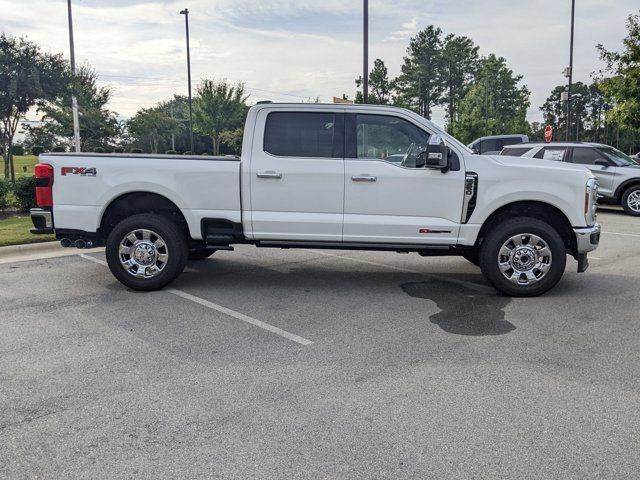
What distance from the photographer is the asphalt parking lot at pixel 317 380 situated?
9.85 ft

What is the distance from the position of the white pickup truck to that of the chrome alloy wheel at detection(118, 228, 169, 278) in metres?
0.01

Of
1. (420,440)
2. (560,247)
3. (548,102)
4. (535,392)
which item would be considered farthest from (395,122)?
(548,102)

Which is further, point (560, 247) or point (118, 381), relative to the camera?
point (560, 247)

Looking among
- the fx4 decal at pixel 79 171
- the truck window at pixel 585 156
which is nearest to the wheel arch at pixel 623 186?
the truck window at pixel 585 156

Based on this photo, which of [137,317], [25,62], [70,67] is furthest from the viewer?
[70,67]

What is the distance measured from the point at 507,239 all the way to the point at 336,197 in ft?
6.23

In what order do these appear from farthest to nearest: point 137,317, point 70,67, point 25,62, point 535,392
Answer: point 70,67, point 25,62, point 137,317, point 535,392

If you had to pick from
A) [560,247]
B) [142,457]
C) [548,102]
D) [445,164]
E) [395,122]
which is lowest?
[142,457]

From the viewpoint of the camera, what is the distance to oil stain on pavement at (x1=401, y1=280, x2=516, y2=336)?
17.1 ft

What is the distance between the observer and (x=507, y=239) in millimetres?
6137

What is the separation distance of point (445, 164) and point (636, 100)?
14.0 metres

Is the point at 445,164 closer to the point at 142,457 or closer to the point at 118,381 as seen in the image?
the point at 118,381

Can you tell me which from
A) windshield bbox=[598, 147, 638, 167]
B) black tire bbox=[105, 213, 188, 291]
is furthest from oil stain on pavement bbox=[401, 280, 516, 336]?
windshield bbox=[598, 147, 638, 167]

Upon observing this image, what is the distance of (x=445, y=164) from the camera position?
5.96m
